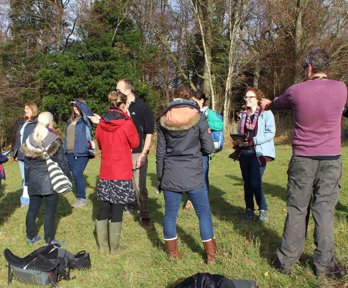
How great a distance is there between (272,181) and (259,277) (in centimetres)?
584

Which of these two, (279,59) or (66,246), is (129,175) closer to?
(66,246)

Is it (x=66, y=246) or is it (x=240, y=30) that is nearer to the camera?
(x=66, y=246)

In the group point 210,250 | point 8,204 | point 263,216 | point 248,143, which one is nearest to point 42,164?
point 210,250

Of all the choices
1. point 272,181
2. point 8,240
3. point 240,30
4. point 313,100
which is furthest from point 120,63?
point 313,100

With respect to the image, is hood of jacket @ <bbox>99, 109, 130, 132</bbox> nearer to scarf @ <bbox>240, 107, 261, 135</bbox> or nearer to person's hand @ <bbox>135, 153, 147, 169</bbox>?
person's hand @ <bbox>135, 153, 147, 169</bbox>

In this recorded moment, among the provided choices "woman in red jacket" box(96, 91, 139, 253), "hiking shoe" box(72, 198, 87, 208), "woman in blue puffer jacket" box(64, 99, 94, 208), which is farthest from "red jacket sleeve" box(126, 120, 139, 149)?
"hiking shoe" box(72, 198, 87, 208)

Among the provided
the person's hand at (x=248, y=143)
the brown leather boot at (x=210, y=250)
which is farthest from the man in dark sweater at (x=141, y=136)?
the brown leather boot at (x=210, y=250)

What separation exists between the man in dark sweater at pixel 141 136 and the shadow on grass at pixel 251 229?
3.87ft

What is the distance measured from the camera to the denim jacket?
18.9 feet

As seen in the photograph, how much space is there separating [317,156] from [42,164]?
10.8 ft

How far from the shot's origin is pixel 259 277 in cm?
389

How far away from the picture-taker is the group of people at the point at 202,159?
3.76 metres

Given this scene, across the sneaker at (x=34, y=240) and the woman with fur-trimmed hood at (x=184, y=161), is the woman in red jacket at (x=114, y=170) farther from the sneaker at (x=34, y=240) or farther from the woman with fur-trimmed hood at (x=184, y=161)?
the sneaker at (x=34, y=240)

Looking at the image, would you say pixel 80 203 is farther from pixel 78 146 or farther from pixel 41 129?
pixel 41 129
